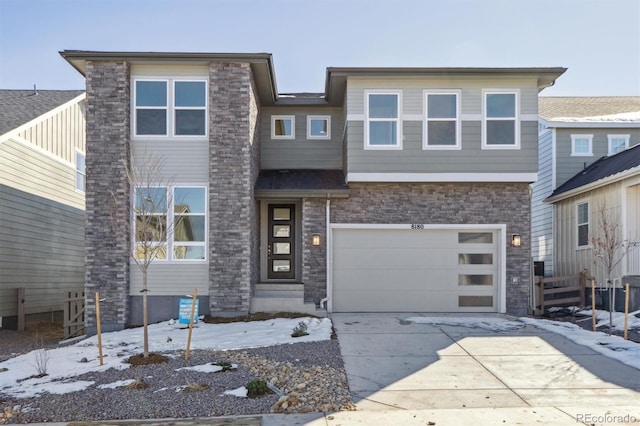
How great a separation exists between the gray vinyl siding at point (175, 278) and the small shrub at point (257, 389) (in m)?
5.54

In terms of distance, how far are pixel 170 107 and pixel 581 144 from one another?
12.3 meters

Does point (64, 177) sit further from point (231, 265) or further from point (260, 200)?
point (231, 265)

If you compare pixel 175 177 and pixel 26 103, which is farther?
pixel 26 103

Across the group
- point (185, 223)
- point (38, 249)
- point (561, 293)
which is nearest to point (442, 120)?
point (561, 293)

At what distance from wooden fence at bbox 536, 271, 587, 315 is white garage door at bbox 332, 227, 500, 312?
1.10 meters

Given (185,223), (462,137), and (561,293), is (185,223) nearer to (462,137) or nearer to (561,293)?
(462,137)

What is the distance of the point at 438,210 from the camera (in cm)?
1259

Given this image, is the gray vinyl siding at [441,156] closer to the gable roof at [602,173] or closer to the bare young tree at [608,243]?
the gable roof at [602,173]

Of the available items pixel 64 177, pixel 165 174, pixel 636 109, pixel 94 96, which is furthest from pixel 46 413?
pixel 636 109

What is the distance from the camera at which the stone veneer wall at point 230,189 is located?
1141 cm

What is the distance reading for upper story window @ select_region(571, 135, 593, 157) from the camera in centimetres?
1638

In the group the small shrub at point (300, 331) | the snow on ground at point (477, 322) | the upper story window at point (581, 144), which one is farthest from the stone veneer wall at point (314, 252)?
the upper story window at point (581, 144)

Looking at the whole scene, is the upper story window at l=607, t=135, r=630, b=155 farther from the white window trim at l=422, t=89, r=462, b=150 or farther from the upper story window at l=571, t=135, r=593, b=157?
the white window trim at l=422, t=89, r=462, b=150

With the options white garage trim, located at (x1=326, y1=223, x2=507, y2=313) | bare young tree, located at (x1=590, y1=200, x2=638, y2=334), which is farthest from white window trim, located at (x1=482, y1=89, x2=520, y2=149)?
bare young tree, located at (x1=590, y1=200, x2=638, y2=334)
